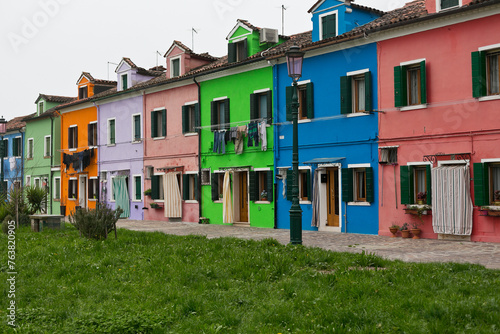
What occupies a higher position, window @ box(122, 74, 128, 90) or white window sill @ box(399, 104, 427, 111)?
window @ box(122, 74, 128, 90)

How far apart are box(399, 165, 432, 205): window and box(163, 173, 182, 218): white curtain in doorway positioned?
1213cm

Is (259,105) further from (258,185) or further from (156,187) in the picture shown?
(156,187)

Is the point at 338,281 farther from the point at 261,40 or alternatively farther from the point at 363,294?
the point at 261,40

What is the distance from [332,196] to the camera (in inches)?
778

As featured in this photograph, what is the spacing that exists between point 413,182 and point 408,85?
297 centimetres

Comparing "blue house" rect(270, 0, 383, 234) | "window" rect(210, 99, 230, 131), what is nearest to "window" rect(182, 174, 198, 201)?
"window" rect(210, 99, 230, 131)

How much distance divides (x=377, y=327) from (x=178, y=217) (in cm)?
2065

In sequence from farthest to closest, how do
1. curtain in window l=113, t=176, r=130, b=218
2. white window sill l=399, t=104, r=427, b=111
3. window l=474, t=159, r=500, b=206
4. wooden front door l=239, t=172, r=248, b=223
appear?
curtain in window l=113, t=176, r=130, b=218 → wooden front door l=239, t=172, r=248, b=223 → white window sill l=399, t=104, r=427, b=111 → window l=474, t=159, r=500, b=206

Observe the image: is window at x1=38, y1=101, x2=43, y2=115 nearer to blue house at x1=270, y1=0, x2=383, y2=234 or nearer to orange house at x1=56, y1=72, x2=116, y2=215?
orange house at x1=56, y1=72, x2=116, y2=215

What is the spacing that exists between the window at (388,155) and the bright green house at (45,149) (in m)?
24.6

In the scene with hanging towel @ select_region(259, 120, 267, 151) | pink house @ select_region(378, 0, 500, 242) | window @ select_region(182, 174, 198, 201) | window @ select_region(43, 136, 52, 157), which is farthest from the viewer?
window @ select_region(43, 136, 52, 157)

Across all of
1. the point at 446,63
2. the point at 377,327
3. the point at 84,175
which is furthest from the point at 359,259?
the point at 84,175

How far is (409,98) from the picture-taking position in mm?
17469

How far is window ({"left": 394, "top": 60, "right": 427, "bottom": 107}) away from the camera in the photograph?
17219 millimetres
